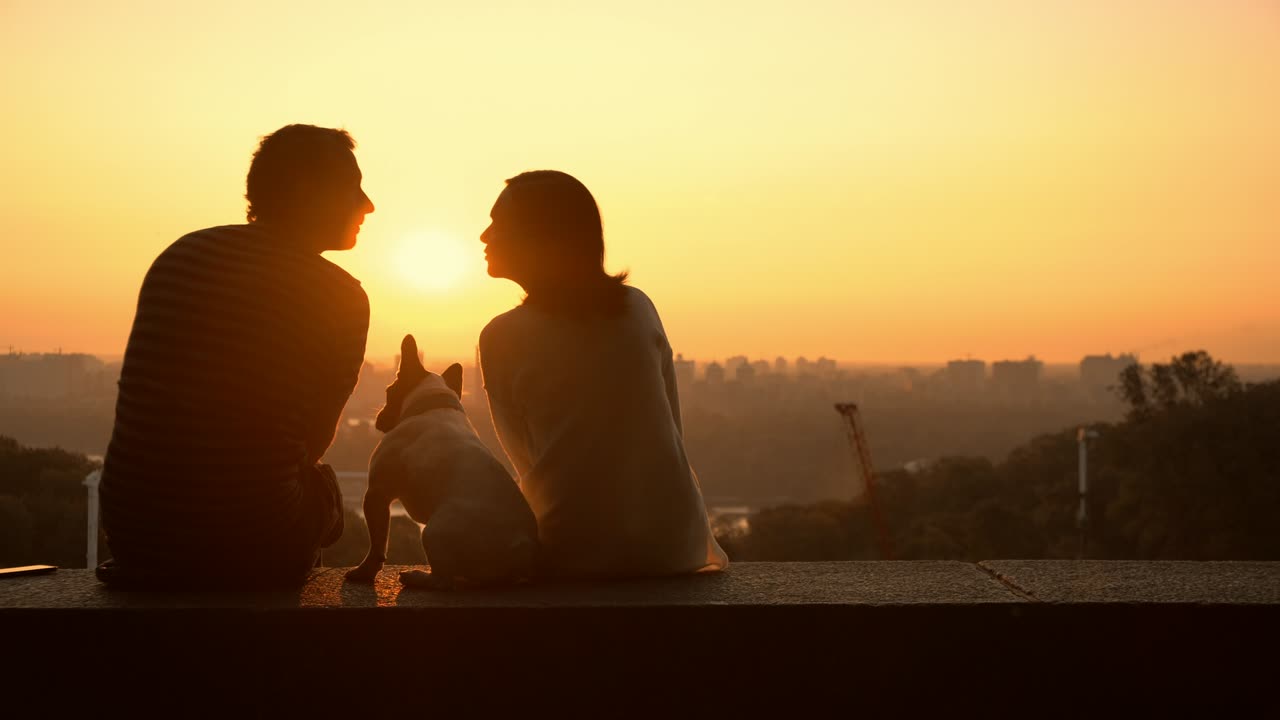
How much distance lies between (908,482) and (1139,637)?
8280 cm

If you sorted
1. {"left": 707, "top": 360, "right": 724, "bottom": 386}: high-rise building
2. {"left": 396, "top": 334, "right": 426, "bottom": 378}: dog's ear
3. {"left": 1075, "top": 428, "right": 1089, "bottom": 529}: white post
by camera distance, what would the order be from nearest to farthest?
1. {"left": 396, "top": 334, "right": 426, "bottom": 378}: dog's ear
2. {"left": 1075, "top": 428, "right": 1089, "bottom": 529}: white post
3. {"left": 707, "top": 360, "right": 724, "bottom": 386}: high-rise building

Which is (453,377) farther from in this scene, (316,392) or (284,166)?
(284,166)

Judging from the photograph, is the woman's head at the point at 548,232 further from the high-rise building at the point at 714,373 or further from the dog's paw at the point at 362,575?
the high-rise building at the point at 714,373

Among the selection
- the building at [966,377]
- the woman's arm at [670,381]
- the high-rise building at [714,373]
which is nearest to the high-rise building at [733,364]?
the high-rise building at [714,373]

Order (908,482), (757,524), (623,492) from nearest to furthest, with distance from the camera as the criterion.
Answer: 1. (623,492)
2. (757,524)
3. (908,482)

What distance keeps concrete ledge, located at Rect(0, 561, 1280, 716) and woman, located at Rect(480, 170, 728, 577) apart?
558mm

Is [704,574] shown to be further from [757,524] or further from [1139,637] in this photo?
[757,524]

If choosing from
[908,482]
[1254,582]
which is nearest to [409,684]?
[1254,582]

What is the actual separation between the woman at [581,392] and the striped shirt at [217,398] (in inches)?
28.4

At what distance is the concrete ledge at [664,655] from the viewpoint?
364 cm

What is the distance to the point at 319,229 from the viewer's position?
411 cm

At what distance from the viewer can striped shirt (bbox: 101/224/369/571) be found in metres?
3.75

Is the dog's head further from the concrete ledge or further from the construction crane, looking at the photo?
the construction crane

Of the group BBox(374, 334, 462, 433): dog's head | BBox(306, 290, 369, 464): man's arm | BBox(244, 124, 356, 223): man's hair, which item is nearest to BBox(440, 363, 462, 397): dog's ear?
BBox(374, 334, 462, 433): dog's head
